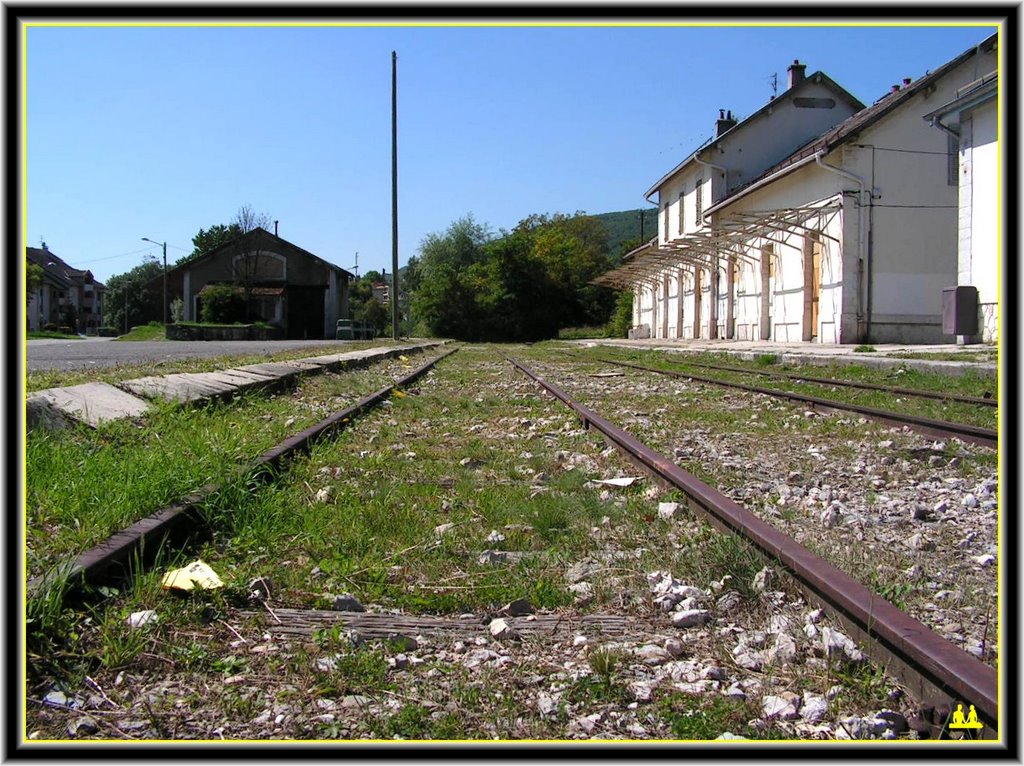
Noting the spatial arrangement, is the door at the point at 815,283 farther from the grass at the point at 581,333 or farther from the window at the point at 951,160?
the grass at the point at 581,333

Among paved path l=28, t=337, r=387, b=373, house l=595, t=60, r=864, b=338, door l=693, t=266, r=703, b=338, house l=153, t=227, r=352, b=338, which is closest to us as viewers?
paved path l=28, t=337, r=387, b=373

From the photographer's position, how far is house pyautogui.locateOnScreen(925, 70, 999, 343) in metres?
16.5

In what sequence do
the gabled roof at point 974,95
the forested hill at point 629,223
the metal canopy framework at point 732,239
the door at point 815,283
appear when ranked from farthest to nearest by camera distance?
the forested hill at point 629,223
the door at point 815,283
the metal canopy framework at point 732,239
the gabled roof at point 974,95

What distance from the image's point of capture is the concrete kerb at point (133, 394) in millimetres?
5215

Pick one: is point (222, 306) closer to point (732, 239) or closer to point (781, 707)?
point (732, 239)

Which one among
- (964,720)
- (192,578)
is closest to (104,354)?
(192,578)

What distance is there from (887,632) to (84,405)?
209 inches

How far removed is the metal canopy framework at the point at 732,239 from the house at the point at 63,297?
3586 centimetres

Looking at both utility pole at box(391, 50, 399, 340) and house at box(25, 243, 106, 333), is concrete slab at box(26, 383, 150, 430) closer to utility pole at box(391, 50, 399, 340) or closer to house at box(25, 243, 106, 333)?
utility pole at box(391, 50, 399, 340)

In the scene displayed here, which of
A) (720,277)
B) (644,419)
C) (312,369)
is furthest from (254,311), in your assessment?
(644,419)

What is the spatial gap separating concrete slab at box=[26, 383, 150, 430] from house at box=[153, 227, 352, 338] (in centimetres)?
4941

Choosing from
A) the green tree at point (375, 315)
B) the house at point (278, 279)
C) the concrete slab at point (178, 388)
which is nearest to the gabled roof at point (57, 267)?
the house at point (278, 279)

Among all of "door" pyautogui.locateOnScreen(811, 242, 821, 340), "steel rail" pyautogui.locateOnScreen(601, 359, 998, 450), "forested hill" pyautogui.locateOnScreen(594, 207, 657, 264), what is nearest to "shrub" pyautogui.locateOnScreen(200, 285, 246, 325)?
"door" pyautogui.locateOnScreen(811, 242, 821, 340)
